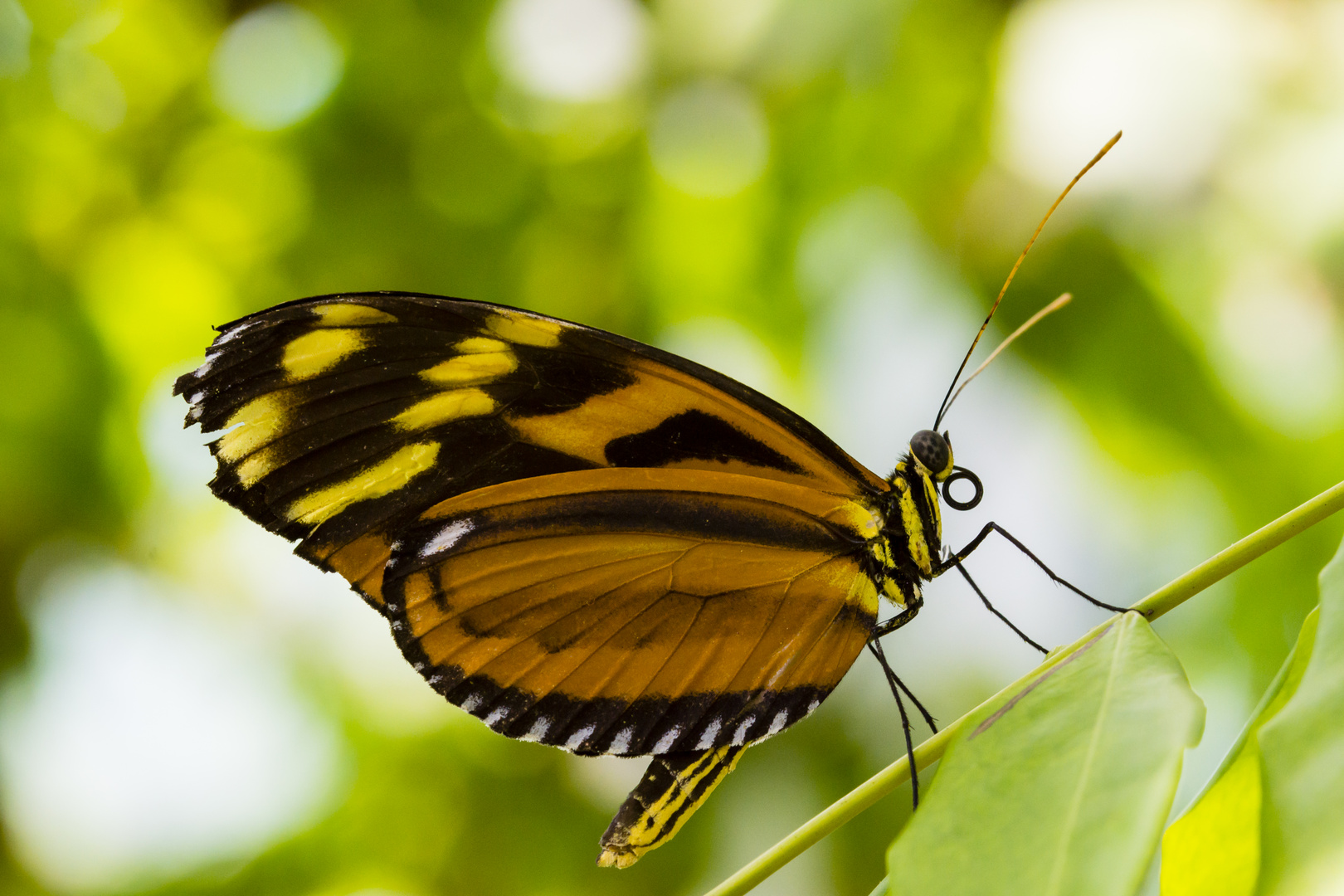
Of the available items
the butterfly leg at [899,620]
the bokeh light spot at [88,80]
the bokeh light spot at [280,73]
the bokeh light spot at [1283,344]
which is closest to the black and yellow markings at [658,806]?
the butterfly leg at [899,620]

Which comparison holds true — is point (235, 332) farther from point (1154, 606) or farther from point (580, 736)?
point (1154, 606)

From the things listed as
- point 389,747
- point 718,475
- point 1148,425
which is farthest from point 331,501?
point 1148,425

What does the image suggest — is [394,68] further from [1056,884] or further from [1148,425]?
[1056,884]

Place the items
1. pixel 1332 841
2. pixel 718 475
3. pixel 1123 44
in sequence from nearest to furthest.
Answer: pixel 1332 841
pixel 718 475
pixel 1123 44

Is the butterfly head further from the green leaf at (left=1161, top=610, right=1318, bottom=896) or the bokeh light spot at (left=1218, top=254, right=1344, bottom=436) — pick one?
the bokeh light spot at (left=1218, top=254, right=1344, bottom=436)

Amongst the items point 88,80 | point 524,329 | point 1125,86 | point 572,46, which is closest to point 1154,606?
point 524,329
